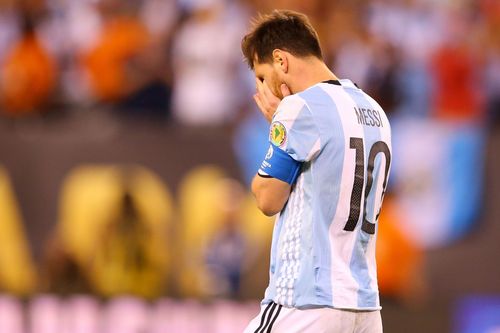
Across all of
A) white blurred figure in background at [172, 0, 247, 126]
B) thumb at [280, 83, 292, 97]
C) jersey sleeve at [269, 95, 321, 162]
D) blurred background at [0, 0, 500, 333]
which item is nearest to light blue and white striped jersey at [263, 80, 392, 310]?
jersey sleeve at [269, 95, 321, 162]

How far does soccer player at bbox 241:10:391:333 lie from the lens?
174 inches

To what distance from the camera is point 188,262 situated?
10039 mm

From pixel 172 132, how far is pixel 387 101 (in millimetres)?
1846

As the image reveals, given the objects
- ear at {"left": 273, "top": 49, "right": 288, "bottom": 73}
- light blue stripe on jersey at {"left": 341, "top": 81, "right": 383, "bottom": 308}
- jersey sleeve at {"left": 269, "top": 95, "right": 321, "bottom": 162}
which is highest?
ear at {"left": 273, "top": 49, "right": 288, "bottom": 73}

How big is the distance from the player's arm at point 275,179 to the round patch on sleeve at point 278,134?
0.02 m

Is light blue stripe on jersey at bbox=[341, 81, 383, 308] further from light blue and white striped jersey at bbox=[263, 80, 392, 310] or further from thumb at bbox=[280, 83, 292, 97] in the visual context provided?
thumb at bbox=[280, 83, 292, 97]

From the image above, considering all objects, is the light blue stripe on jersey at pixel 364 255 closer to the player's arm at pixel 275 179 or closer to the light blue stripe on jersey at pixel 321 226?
the light blue stripe on jersey at pixel 321 226

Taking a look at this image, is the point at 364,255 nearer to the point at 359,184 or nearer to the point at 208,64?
the point at 359,184

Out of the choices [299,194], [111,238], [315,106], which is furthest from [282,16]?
[111,238]

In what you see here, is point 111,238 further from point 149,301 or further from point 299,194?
point 299,194

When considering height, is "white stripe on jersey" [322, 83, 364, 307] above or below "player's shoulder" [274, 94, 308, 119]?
below

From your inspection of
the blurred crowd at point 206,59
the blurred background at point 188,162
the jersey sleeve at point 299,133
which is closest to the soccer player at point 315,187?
the jersey sleeve at point 299,133

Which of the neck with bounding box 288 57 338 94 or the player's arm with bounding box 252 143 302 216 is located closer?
the player's arm with bounding box 252 143 302 216

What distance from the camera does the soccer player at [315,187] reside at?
14.5ft
